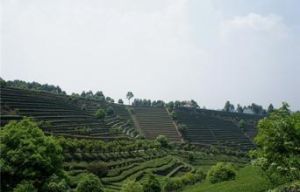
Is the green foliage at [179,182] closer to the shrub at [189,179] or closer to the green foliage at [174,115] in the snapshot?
the shrub at [189,179]

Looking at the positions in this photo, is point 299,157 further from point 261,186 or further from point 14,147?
point 14,147

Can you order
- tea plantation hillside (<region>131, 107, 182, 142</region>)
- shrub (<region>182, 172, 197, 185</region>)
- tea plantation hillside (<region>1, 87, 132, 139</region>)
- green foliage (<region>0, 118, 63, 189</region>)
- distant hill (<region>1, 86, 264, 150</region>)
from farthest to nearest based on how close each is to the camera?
1. tea plantation hillside (<region>131, 107, 182, 142</region>)
2. distant hill (<region>1, 86, 264, 150</region>)
3. tea plantation hillside (<region>1, 87, 132, 139</region>)
4. shrub (<region>182, 172, 197, 185</region>)
5. green foliage (<region>0, 118, 63, 189</region>)

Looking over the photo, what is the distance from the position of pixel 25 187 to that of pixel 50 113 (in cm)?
7368

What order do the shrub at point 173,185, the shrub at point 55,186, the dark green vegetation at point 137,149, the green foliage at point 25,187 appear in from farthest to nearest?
the shrub at point 173,185 → the dark green vegetation at point 137,149 → the shrub at point 55,186 → the green foliage at point 25,187

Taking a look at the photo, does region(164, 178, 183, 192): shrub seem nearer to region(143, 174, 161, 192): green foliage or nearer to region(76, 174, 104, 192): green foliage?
region(143, 174, 161, 192): green foliage

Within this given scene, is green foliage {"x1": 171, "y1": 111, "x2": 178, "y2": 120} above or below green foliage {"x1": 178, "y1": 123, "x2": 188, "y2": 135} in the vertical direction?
above

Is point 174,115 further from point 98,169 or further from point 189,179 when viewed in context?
point 98,169

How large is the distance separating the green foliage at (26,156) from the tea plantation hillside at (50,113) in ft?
134

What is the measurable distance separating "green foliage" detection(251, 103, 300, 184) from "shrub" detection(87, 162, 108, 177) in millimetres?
35660

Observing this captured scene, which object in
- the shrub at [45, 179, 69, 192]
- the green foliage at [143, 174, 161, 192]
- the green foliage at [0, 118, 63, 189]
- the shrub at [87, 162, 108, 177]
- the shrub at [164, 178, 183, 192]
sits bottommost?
the shrub at [164, 178, 183, 192]

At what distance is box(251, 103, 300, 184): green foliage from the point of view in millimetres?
32594

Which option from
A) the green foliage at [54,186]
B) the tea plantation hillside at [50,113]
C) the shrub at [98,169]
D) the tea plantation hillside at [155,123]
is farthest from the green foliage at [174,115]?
the green foliage at [54,186]

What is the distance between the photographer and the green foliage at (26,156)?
30703mm

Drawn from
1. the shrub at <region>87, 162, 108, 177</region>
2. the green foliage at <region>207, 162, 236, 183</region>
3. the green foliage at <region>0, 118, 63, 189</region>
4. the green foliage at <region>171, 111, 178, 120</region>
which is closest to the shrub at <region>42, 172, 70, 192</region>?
the green foliage at <region>0, 118, 63, 189</region>
